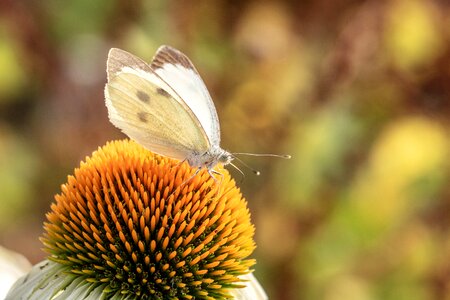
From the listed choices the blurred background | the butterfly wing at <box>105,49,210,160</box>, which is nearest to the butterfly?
the butterfly wing at <box>105,49,210,160</box>

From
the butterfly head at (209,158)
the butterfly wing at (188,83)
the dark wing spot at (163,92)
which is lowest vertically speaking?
the butterfly head at (209,158)

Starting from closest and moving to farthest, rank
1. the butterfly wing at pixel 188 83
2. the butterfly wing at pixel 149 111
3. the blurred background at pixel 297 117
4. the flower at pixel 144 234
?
1. the flower at pixel 144 234
2. the butterfly wing at pixel 149 111
3. the butterfly wing at pixel 188 83
4. the blurred background at pixel 297 117

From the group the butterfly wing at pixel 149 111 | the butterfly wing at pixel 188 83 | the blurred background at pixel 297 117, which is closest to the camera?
the butterfly wing at pixel 149 111

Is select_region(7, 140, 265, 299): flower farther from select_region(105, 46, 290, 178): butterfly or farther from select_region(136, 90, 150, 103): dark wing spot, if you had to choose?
select_region(136, 90, 150, 103): dark wing spot

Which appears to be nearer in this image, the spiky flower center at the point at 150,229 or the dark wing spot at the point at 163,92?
the spiky flower center at the point at 150,229

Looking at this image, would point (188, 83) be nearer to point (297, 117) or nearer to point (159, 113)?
point (159, 113)

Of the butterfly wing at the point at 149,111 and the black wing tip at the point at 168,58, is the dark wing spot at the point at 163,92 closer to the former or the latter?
the butterfly wing at the point at 149,111

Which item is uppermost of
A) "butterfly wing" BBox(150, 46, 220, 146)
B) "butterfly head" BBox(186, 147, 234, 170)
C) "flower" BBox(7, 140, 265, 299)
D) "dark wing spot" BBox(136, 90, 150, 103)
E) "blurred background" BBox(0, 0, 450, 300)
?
"blurred background" BBox(0, 0, 450, 300)

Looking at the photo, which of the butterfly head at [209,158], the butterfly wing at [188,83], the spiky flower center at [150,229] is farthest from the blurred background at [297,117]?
the spiky flower center at [150,229]
